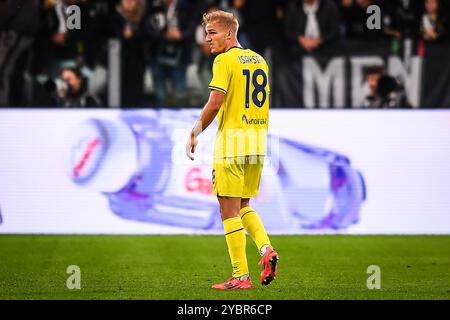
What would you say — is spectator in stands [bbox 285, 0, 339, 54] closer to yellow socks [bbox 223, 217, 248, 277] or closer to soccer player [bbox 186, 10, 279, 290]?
soccer player [bbox 186, 10, 279, 290]

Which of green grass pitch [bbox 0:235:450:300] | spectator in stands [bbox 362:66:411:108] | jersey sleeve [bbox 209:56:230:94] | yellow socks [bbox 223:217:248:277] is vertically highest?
jersey sleeve [bbox 209:56:230:94]

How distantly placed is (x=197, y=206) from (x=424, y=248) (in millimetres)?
3162

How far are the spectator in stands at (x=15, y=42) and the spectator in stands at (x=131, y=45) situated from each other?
1.18 m

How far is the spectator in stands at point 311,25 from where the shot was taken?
15230 millimetres

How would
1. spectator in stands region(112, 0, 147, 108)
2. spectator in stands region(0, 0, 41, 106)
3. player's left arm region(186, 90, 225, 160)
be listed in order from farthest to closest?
spectator in stands region(112, 0, 147, 108) → spectator in stands region(0, 0, 41, 106) → player's left arm region(186, 90, 225, 160)

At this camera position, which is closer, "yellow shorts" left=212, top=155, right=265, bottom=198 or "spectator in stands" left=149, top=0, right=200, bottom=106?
"yellow shorts" left=212, top=155, right=265, bottom=198

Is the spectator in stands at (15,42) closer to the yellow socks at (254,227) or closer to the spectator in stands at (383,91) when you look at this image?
the spectator in stands at (383,91)

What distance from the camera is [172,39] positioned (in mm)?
15203

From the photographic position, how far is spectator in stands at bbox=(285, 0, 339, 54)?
15.2m

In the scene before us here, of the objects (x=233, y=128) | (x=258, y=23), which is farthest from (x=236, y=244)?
(x=258, y=23)

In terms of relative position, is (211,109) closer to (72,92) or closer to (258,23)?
(72,92)

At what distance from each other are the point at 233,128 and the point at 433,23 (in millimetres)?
7302

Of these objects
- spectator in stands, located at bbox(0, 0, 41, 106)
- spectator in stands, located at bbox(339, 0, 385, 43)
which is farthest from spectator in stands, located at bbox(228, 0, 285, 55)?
spectator in stands, located at bbox(0, 0, 41, 106)

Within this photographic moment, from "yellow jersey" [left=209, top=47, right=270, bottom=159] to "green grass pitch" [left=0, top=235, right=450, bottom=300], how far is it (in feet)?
3.95
